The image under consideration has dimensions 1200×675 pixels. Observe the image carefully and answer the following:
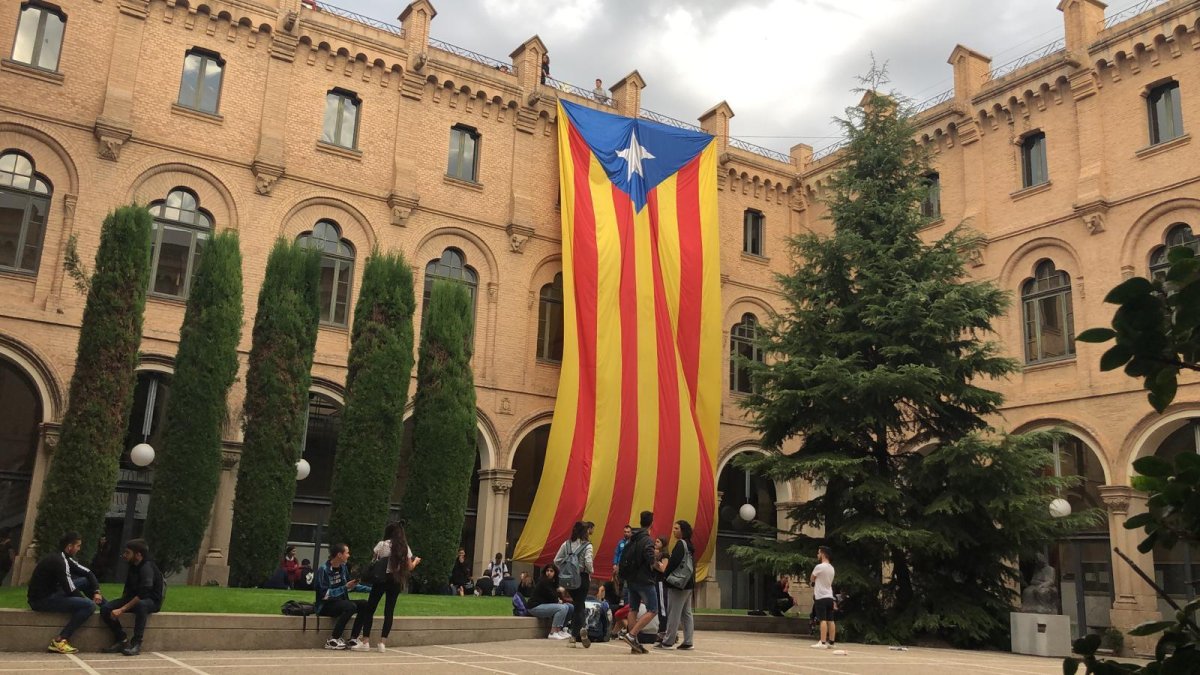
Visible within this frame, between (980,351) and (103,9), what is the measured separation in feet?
62.4

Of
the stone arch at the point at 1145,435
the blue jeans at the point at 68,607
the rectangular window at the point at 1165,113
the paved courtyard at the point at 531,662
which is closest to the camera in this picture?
the paved courtyard at the point at 531,662

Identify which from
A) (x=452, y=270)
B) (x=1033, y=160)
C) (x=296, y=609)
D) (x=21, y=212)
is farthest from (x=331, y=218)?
(x=1033, y=160)

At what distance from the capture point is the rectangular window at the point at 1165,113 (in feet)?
73.9

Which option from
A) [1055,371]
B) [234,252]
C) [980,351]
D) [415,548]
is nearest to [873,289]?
[980,351]

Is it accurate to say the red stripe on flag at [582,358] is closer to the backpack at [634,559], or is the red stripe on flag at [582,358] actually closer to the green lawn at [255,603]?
the green lawn at [255,603]

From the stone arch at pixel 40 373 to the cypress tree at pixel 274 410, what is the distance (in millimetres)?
4880

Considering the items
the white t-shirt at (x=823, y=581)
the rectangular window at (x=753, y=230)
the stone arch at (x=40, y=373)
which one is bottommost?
the white t-shirt at (x=823, y=581)

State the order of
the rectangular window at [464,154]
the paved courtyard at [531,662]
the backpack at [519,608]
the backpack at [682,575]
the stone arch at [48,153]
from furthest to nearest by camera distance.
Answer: the rectangular window at [464,154] < the stone arch at [48,153] < the backpack at [519,608] < the backpack at [682,575] < the paved courtyard at [531,662]

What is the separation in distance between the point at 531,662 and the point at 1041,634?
8775mm

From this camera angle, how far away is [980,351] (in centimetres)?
1827

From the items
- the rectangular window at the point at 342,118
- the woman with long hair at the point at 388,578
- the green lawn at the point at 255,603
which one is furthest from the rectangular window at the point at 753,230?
the woman with long hair at the point at 388,578

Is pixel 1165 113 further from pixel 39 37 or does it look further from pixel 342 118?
pixel 39 37

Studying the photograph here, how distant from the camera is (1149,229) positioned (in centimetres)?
2250

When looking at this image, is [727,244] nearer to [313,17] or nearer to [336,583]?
[313,17]
